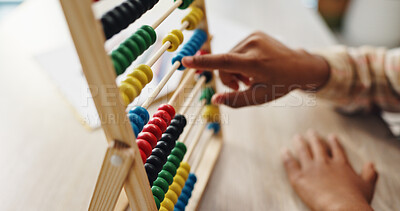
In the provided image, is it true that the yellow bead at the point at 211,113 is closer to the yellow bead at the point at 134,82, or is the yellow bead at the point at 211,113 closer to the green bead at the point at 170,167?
the green bead at the point at 170,167

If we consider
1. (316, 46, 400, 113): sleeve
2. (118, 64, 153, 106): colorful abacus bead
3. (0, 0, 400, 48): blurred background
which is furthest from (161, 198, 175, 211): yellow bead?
(0, 0, 400, 48): blurred background

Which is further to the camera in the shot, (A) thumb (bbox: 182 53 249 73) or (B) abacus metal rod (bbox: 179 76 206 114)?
(B) abacus metal rod (bbox: 179 76 206 114)

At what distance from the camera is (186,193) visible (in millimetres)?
614

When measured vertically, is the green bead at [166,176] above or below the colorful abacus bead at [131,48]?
below

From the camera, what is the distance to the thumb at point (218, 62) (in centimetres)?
56

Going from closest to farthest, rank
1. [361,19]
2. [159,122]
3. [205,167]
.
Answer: [159,122]
[205,167]
[361,19]

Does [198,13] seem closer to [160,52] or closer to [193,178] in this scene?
[160,52]

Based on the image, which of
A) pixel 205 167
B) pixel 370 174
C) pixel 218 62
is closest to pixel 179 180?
pixel 205 167

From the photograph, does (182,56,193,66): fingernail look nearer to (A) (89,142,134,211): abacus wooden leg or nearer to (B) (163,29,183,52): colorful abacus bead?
(B) (163,29,183,52): colorful abacus bead

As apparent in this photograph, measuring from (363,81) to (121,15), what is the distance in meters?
0.69

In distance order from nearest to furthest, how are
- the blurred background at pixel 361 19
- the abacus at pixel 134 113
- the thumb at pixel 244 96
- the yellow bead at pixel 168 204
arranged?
the abacus at pixel 134 113 < the yellow bead at pixel 168 204 < the thumb at pixel 244 96 < the blurred background at pixel 361 19

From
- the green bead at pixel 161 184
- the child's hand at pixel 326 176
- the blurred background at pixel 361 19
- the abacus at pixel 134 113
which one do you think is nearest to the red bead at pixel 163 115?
the abacus at pixel 134 113

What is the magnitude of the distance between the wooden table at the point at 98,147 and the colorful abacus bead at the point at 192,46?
282mm

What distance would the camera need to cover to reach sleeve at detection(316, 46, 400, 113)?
81 cm
